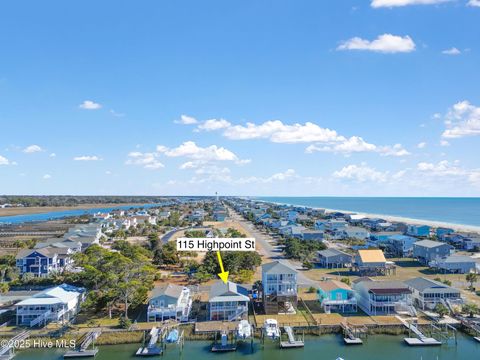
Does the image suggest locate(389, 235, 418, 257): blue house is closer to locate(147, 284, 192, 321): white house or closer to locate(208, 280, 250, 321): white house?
locate(208, 280, 250, 321): white house

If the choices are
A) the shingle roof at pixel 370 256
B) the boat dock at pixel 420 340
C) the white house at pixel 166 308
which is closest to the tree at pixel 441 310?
the boat dock at pixel 420 340

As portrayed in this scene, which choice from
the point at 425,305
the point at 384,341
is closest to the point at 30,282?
the point at 384,341

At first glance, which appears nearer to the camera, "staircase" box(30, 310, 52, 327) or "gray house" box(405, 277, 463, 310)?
"staircase" box(30, 310, 52, 327)

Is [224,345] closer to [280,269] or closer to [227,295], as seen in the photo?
[227,295]

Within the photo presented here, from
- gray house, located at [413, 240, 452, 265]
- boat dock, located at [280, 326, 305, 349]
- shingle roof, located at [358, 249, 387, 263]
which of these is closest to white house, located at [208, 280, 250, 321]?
boat dock, located at [280, 326, 305, 349]

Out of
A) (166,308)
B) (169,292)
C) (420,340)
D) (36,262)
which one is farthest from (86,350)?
(36,262)
